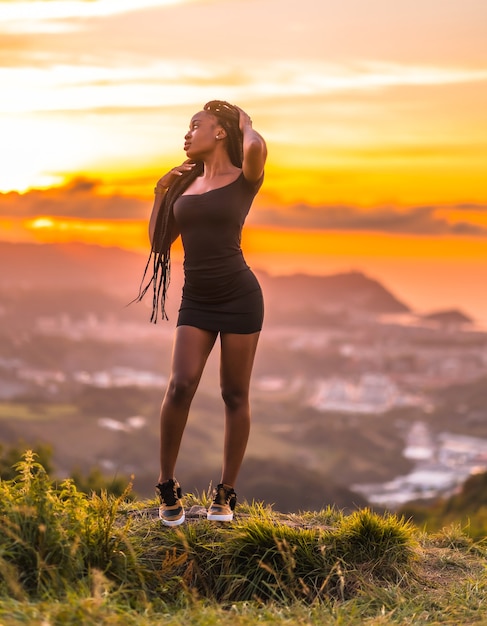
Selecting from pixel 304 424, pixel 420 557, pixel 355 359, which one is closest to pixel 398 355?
pixel 355 359

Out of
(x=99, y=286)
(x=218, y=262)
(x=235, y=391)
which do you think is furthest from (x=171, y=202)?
(x=99, y=286)

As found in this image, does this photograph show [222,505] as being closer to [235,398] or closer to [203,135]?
[235,398]

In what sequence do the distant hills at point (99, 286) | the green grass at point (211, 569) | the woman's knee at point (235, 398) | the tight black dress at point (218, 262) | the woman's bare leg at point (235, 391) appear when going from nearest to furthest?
the green grass at point (211, 569) < the tight black dress at point (218, 262) < the woman's bare leg at point (235, 391) < the woman's knee at point (235, 398) < the distant hills at point (99, 286)

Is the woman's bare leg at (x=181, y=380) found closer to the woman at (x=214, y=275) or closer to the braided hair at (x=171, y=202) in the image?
the woman at (x=214, y=275)

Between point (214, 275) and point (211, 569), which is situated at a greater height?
point (214, 275)

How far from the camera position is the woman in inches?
239

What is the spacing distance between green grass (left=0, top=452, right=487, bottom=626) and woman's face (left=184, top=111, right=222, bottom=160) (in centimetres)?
215

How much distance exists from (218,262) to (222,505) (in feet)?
5.27

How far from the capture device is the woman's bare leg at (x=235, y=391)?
620 cm

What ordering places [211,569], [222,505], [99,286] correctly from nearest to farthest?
[211,569]
[222,505]
[99,286]

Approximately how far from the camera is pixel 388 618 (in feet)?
17.8

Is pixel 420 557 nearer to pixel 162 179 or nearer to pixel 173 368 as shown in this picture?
pixel 173 368

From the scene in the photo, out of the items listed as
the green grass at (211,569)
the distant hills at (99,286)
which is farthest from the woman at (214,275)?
the distant hills at (99,286)

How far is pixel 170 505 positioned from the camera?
6324 mm
